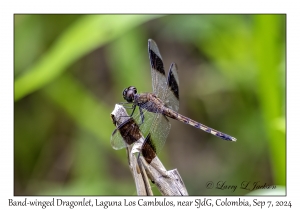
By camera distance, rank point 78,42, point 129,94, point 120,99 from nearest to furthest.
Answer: point 129,94 < point 78,42 < point 120,99

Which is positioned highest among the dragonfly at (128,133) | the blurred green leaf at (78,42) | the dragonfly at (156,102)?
the blurred green leaf at (78,42)

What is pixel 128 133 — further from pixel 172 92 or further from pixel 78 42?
pixel 78 42

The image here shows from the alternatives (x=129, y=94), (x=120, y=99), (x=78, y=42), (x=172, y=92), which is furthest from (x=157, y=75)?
(x=120, y=99)

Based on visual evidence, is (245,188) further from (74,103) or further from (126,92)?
(74,103)

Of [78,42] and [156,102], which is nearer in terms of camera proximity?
[156,102]

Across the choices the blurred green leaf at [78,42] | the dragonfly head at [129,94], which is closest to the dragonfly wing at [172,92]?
the dragonfly head at [129,94]

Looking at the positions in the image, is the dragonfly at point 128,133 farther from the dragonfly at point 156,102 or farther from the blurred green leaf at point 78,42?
the blurred green leaf at point 78,42
